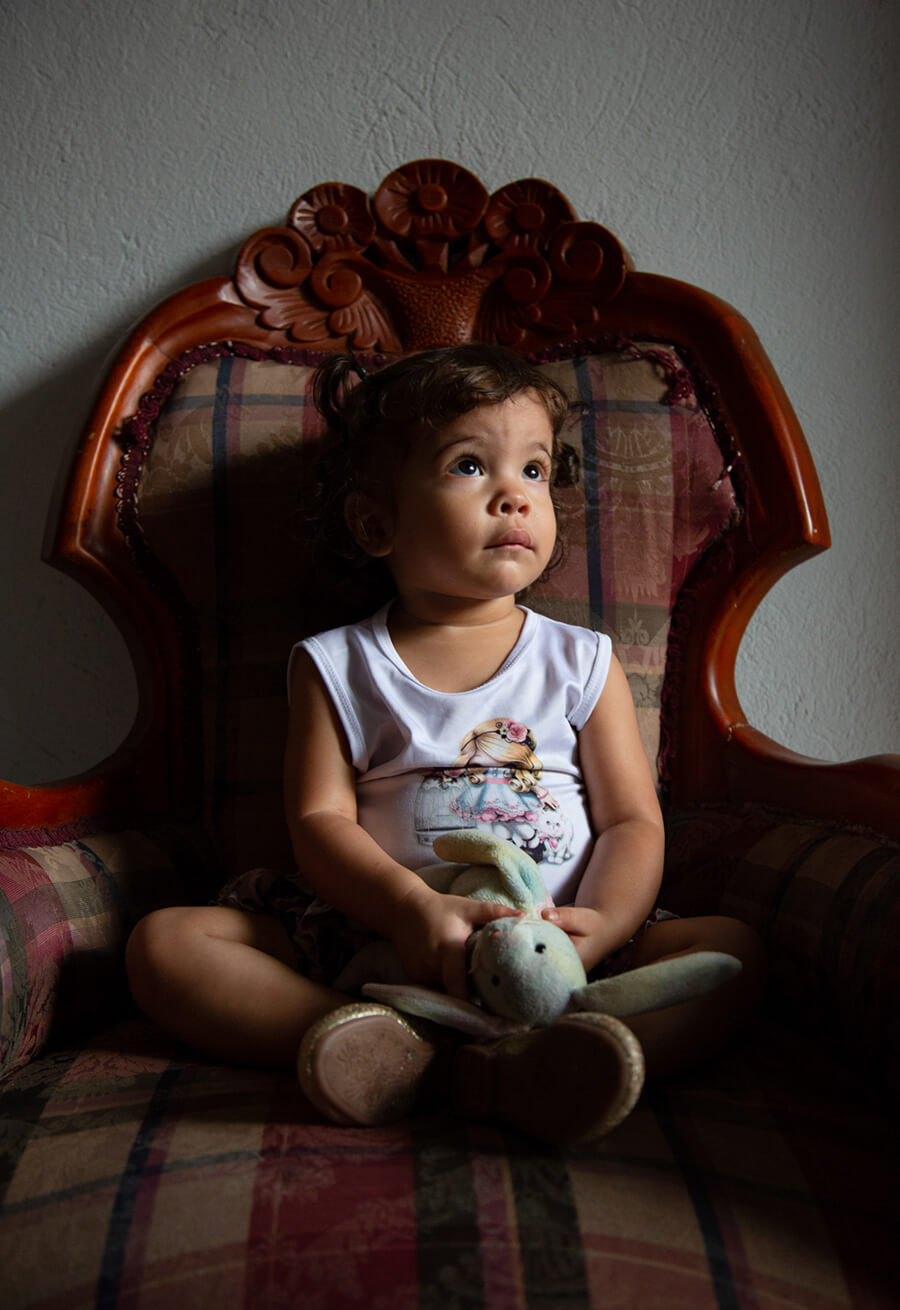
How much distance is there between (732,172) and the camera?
4.46 feet

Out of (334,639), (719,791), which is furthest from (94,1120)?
(719,791)

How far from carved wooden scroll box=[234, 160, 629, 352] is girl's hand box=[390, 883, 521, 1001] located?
0.74 m

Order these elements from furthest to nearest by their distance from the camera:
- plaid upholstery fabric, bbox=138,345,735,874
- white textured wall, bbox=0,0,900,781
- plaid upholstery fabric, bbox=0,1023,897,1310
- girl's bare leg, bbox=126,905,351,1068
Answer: white textured wall, bbox=0,0,900,781 → plaid upholstery fabric, bbox=138,345,735,874 → girl's bare leg, bbox=126,905,351,1068 → plaid upholstery fabric, bbox=0,1023,897,1310

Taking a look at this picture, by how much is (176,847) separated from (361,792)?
24 cm

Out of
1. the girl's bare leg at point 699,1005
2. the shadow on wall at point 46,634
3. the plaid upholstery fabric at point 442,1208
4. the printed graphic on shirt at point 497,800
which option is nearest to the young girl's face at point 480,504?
the printed graphic on shirt at point 497,800

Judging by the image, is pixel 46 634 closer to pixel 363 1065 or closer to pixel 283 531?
pixel 283 531

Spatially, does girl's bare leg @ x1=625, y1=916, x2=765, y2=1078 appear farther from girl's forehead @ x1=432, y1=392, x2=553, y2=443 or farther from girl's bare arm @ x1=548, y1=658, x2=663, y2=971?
girl's forehead @ x1=432, y1=392, x2=553, y2=443

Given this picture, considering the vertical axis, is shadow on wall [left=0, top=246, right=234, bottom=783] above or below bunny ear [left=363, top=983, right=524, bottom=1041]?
above

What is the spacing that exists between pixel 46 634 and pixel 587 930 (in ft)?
3.18

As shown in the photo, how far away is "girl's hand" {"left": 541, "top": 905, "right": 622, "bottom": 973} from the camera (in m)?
0.79

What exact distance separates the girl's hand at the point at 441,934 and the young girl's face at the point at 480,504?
339 millimetres

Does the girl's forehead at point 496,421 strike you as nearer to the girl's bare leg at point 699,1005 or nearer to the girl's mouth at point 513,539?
the girl's mouth at point 513,539

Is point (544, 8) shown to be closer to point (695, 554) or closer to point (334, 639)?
point (695, 554)

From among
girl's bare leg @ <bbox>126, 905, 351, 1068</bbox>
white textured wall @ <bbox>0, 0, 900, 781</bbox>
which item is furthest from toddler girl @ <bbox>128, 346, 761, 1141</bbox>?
white textured wall @ <bbox>0, 0, 900, 781</bbox>
